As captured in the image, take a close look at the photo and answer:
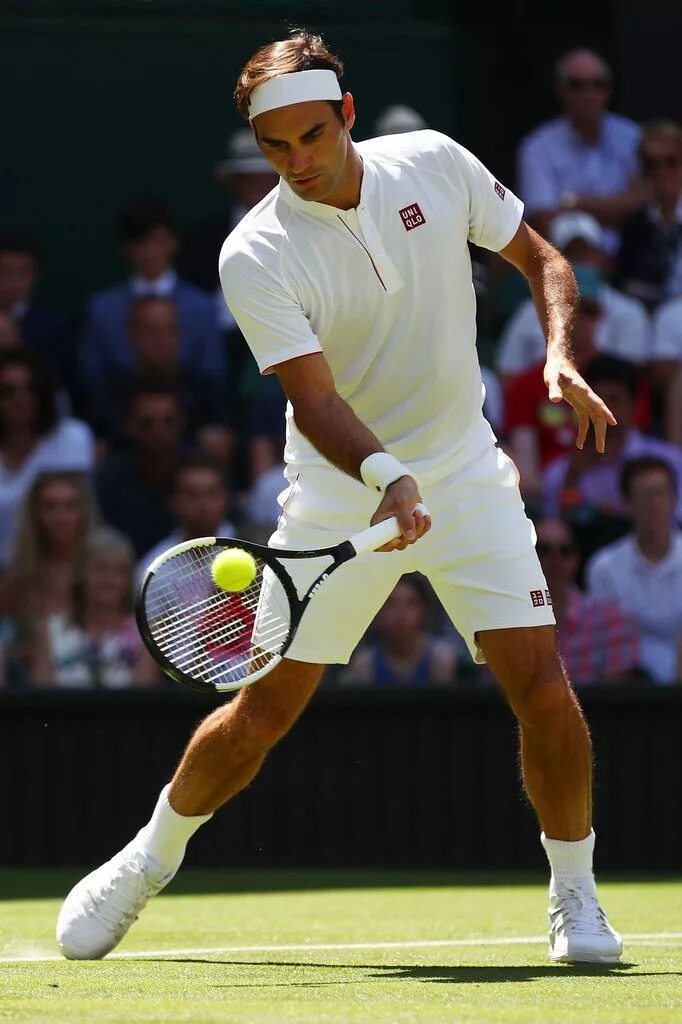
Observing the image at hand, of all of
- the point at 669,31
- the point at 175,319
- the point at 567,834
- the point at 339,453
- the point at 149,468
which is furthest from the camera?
the point at 669,31

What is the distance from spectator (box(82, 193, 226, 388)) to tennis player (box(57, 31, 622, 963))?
186 inches

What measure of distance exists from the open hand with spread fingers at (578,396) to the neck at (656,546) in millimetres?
3718

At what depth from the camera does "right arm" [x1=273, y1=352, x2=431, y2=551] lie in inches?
168

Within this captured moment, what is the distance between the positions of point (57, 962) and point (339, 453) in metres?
1.39

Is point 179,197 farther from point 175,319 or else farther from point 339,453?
point 339,453

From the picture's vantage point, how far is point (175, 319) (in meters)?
9.40

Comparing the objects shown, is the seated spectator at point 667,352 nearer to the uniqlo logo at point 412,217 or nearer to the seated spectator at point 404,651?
the seated spectator at point 404,651

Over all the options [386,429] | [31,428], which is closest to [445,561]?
[386,429]

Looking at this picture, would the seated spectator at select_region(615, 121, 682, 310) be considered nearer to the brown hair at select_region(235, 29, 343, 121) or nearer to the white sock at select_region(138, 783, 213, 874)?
the brown hair at select_region(235, 29, 343, 121)

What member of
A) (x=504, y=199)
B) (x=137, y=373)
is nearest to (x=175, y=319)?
(x=137, y=373)

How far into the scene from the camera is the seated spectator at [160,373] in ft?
30.4

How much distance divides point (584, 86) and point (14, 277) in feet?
9.98

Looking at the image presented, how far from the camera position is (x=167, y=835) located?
15.7 ft

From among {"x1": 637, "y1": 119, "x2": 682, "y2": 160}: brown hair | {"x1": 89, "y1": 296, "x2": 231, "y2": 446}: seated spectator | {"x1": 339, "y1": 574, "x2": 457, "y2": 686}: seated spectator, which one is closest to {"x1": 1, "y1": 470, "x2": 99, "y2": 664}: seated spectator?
{"x1": 89, "y1": 296, "x2": 231, "y2": 446}: seated spectator
